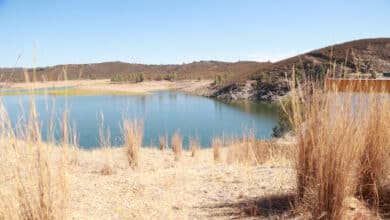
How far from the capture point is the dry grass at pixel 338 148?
1.77 meters

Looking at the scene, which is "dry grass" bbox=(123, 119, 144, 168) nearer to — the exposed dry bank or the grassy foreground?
the exposed dry bank

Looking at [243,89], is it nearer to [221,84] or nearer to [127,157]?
[221,84]

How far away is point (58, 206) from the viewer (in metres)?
1.62

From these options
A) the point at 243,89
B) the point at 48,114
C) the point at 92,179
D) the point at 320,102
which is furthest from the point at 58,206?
the point at 243,89

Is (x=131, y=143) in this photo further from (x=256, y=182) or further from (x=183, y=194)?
(x=256, y=182)

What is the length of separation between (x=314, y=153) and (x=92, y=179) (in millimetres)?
2611

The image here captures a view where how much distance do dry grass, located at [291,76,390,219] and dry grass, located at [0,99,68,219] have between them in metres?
1.47

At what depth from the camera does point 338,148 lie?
1751 mm

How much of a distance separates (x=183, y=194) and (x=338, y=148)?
164 cm

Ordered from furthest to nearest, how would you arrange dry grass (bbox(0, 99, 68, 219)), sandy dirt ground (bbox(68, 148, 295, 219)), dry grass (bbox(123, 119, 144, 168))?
dry grass (bbox(123, 119, 144, 168)), sandy dirt ground (bbox(68, 148, 295, 219)), dry grass (bbox(0, 99, 68, 219))

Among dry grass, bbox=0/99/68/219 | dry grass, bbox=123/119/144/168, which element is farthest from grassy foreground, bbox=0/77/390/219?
dry grass, bbox=123/119/144/168

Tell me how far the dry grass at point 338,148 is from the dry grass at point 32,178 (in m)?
1.47

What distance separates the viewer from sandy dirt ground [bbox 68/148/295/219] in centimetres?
243

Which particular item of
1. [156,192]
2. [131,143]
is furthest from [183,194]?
[131,143]
